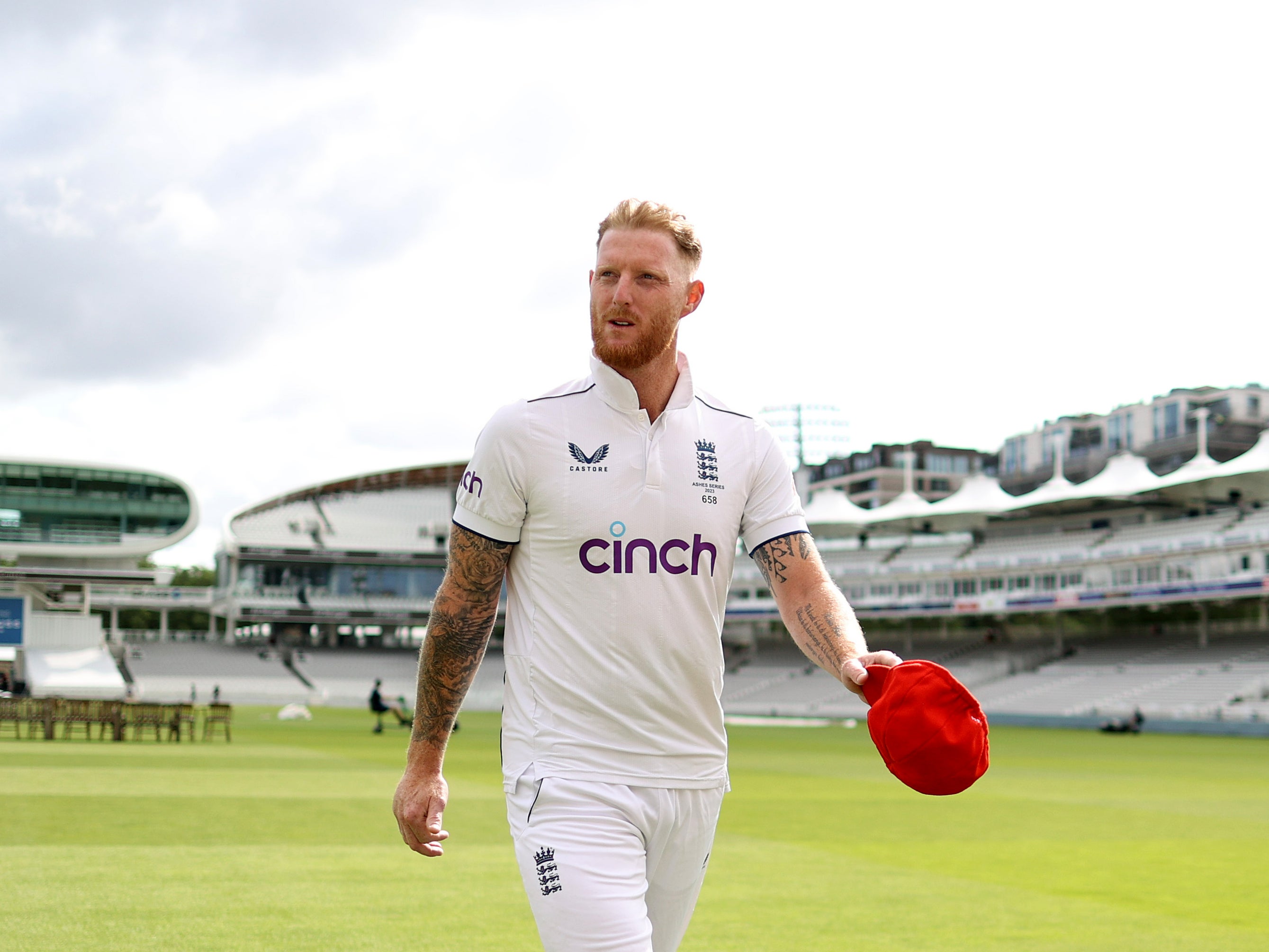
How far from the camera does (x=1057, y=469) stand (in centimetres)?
7088

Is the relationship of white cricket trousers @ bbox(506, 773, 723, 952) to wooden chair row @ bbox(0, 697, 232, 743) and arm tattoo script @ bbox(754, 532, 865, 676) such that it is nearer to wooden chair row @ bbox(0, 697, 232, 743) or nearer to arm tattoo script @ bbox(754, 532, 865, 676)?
arm tattoo script @ bbox(754, 532, 865, 676)

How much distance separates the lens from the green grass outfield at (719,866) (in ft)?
23.3

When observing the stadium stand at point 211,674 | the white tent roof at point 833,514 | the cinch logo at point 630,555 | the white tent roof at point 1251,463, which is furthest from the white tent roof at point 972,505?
the cinch logo at point 630,555

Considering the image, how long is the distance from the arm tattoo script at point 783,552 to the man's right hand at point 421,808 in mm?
979

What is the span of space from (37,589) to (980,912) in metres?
75.0

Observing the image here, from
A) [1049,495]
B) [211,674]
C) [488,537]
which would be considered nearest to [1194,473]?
[1049,495]

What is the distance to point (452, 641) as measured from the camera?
3270 mm

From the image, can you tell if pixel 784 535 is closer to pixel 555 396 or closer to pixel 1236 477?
pixel 555 396

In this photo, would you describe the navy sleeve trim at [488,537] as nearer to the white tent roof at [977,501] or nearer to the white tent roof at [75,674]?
the white tent roof at [75,674]

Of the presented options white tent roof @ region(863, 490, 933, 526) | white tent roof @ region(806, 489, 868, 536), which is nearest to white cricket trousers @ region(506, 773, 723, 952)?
white tent roof @ region(863, 490, 933, 526)

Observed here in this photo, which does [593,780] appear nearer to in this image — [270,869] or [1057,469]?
[270,869]

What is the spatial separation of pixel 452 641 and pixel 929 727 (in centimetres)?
124

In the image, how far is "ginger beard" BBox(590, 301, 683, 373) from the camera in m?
3.14

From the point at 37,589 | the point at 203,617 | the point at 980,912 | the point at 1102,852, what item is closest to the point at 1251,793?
the point at 1102,852
